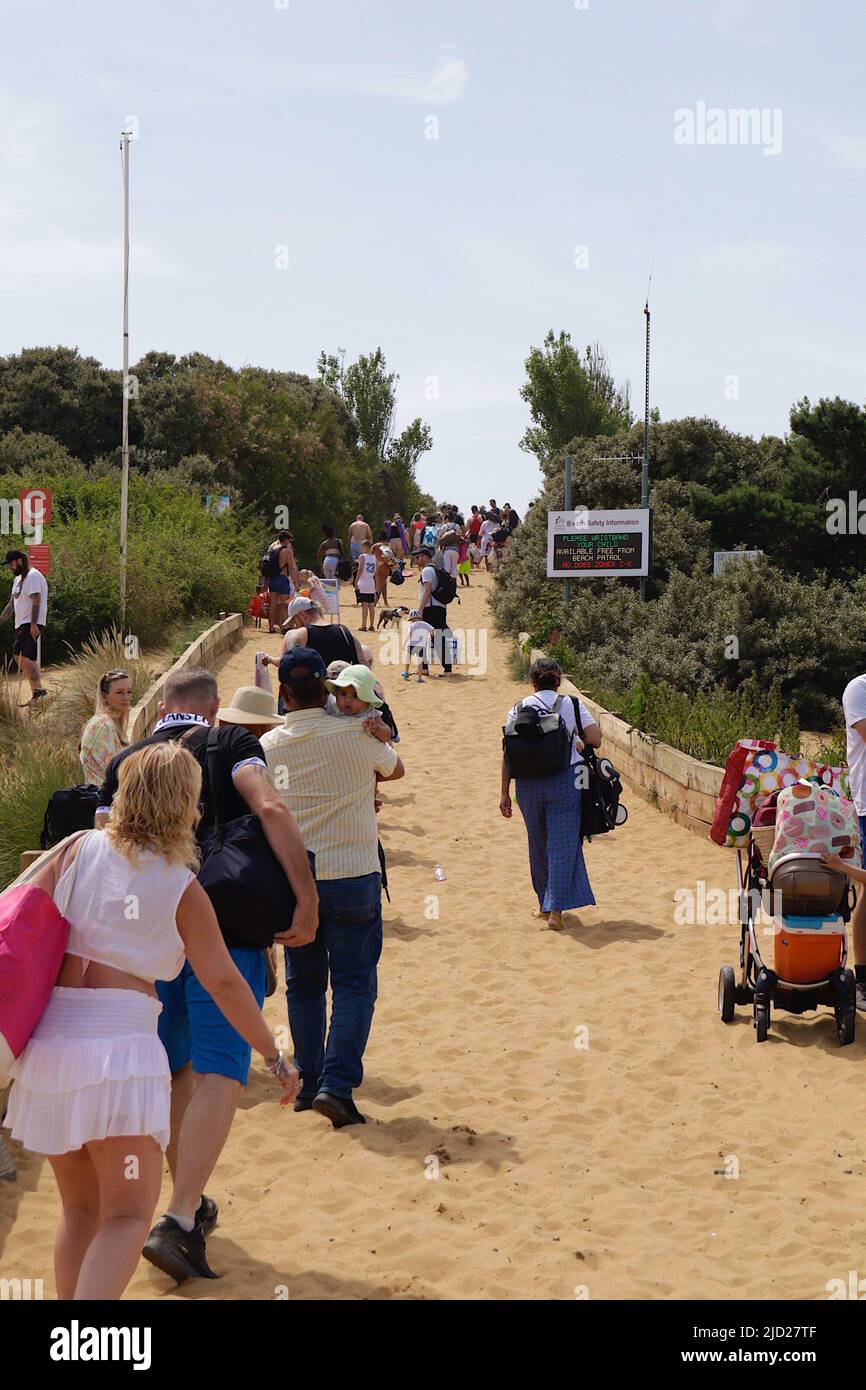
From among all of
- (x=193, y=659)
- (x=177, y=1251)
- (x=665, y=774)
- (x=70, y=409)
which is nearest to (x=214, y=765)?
(x=177, y=1251)

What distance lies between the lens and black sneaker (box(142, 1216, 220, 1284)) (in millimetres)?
4461

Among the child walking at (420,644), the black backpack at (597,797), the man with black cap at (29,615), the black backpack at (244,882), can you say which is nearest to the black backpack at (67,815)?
the black backpack at (244,882)

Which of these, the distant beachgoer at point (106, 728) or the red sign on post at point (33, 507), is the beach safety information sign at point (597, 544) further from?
the distant beachgoer at point (106, 728)

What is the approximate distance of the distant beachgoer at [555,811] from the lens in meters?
9.03

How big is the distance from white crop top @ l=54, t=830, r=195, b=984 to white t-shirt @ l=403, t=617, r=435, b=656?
16.4 meters

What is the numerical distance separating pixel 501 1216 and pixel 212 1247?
41.1 inches

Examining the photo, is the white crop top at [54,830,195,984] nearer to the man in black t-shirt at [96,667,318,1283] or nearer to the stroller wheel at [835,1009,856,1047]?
the man in black t-shirt at [96,667,318,1283]

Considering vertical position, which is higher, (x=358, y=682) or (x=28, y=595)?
(x=28, y=595)

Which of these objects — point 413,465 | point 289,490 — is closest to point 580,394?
point 413,465

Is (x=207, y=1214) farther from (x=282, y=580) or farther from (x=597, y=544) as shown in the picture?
(x=597, y=544)

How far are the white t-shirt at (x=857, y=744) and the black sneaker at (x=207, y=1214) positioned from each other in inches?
150

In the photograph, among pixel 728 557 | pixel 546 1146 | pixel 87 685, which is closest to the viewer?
pixel 546 1146

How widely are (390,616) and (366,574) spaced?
2019 millimetres

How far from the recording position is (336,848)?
5.81 metres
